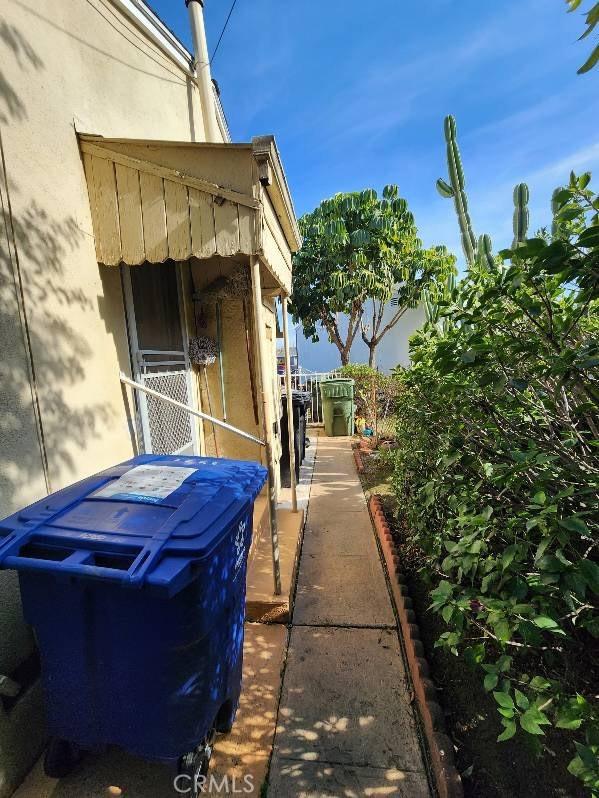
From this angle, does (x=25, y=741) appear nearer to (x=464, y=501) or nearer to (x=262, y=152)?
(x=464, y=501)

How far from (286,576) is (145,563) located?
2221 mm

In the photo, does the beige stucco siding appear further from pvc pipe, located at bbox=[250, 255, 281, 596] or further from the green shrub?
the green shrub

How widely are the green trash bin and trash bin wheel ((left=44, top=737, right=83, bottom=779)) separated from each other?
7.85m

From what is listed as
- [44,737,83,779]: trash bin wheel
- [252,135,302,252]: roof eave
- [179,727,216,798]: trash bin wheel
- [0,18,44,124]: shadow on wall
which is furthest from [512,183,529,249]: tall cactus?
[44,737,83,779]: trash bin wheel

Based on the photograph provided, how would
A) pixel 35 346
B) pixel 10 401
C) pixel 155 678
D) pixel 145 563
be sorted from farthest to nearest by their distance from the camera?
1. pixel 35 346
2. pixel 10 401
3. pixel 155 678
4. pixel 145 563

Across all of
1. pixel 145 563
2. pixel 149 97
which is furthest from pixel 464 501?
pixel 149 97

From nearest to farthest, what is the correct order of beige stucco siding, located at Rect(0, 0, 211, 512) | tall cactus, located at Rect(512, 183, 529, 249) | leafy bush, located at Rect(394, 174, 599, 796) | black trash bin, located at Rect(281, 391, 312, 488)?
leafy bush, located at Rect(394, 174, 599, 796) → beige stucco siding, located at Rect(0, 0, 211, 512) → tall cactus, located at Rect(512, 183, 529, 249) → black trash bin, located at Rect(281, 391, 312, 488)

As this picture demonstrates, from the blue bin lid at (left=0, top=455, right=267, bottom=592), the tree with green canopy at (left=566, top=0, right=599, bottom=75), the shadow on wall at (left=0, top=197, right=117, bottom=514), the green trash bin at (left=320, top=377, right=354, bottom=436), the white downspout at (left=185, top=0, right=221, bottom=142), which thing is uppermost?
the white downspout at (left=185, top=0, right=221, bottom=142)

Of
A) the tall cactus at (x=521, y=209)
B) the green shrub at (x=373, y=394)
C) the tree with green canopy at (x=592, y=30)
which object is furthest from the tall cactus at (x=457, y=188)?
the tree with green canopy at (x=592, y=30)

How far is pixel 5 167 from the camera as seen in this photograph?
6.16 feet

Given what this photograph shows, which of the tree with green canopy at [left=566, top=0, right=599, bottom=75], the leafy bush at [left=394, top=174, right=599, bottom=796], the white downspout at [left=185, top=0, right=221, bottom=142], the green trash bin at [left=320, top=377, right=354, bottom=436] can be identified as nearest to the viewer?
the tree with green canopy at [left=566, top=0, right=599, bottom=75]

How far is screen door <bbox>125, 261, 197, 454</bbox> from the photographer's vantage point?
321cm

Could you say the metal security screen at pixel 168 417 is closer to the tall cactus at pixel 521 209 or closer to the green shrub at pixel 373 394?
the green shrub at pixel 373 394

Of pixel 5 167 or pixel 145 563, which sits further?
pixel 5 167
